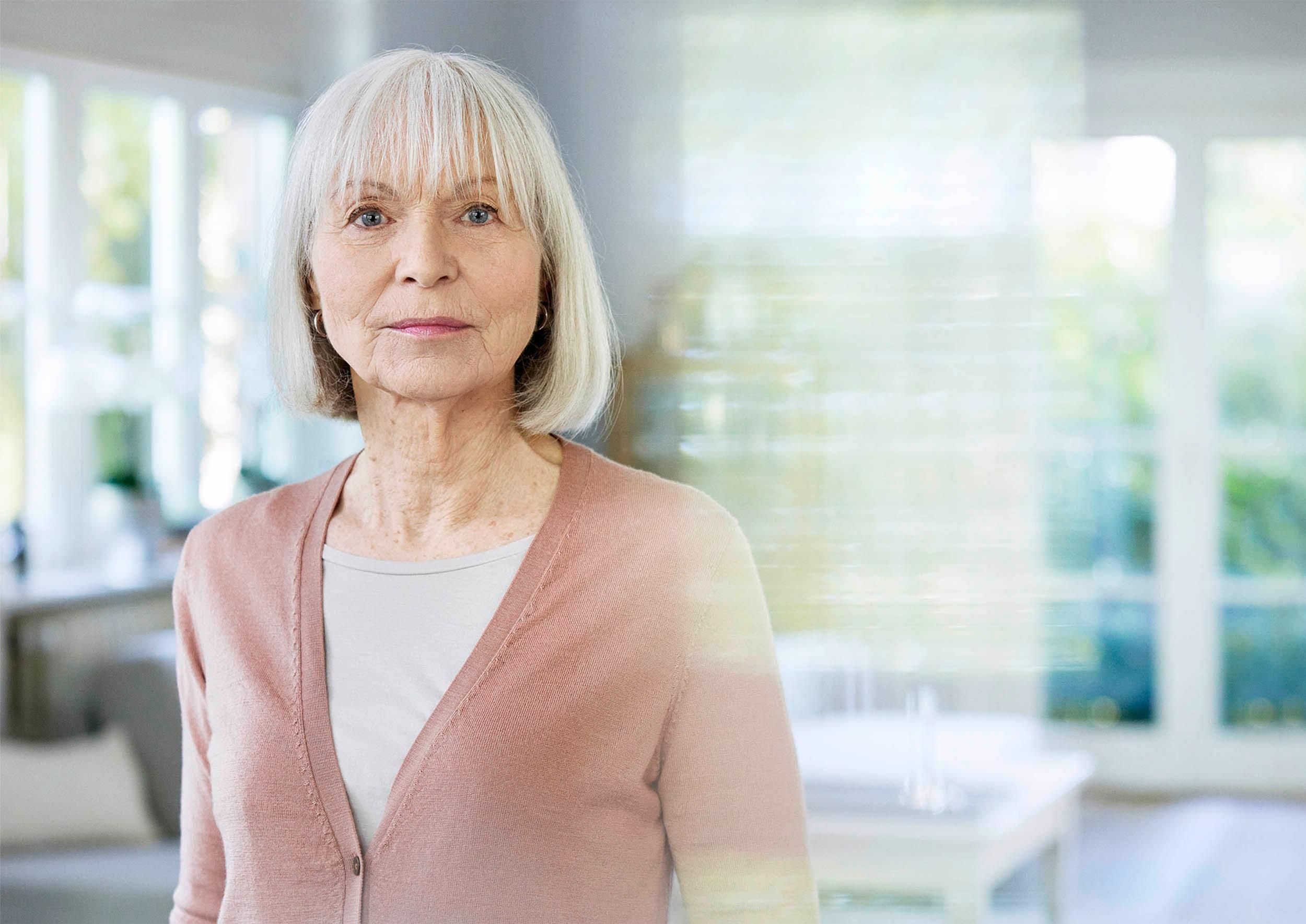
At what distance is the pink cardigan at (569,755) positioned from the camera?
644 millimetres

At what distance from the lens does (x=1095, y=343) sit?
630 mm

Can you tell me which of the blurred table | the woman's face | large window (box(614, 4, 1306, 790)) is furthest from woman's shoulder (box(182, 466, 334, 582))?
the blurred table

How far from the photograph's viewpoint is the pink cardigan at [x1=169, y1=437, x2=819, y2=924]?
64 cm

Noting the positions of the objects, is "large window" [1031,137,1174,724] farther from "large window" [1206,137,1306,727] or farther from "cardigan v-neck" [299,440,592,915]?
"cardigan v-neck" [299,440,592,915]

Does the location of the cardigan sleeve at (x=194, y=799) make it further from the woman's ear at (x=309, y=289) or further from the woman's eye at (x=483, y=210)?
the woman's eye at (x=483, y=210)

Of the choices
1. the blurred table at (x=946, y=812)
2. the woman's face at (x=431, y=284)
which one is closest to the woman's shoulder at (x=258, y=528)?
the woman's face at (x=431, y=284)

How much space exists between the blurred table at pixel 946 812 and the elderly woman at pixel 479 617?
2cm

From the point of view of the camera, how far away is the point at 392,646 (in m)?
0.69

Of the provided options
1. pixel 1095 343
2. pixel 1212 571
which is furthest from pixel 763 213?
pixel 1212 571

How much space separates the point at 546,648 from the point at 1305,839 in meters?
0.46

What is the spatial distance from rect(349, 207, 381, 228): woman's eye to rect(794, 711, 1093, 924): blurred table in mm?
390

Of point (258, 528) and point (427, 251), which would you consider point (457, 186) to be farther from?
point (258, 528)

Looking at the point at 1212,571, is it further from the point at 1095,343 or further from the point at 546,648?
the point at 546,648

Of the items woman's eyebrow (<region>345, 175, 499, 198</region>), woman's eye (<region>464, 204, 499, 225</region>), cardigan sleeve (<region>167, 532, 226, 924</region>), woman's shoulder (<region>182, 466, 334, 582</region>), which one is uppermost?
woman's eyebrow (<region>345, 175, 499, 198</region>)
